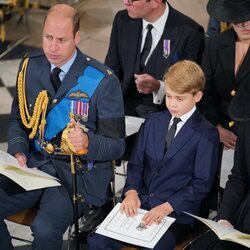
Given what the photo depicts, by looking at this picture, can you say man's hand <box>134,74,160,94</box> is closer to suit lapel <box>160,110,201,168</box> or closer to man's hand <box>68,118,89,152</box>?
suit lapel <box>160,110,201,168</box>

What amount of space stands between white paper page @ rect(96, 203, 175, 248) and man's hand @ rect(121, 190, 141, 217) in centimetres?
2

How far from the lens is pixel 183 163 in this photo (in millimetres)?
3541

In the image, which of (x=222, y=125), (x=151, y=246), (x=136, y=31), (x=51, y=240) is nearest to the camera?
(x=151, y=246)

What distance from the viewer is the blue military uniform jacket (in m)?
3.61

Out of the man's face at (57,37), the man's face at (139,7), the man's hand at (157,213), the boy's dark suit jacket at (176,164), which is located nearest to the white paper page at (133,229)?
the man's hand at (157,213)

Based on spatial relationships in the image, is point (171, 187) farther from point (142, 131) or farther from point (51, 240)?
point (51, 240)

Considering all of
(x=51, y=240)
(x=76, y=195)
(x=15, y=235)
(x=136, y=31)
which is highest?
(x=136, y=31)

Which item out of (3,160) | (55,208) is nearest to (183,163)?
(55,208)

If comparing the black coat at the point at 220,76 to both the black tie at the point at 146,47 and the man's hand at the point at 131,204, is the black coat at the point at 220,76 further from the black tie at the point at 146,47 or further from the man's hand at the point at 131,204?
the man's hand at the point at 131,204

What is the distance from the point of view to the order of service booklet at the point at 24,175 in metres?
3.34

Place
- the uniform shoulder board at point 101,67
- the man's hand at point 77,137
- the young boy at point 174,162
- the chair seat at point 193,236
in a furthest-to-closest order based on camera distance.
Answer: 1. the uniform shoulder board at point 101,67
2. the young boy at point 174,162
3. the chair seat at point 193,236
4. the man's hand at point 77,137

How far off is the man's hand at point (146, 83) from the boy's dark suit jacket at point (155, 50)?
0.22 meters

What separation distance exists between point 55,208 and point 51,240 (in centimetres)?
17

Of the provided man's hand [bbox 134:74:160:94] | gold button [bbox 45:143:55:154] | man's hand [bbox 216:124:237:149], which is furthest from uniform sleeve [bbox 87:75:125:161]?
man's hand [bbox 216:124:237:149]
